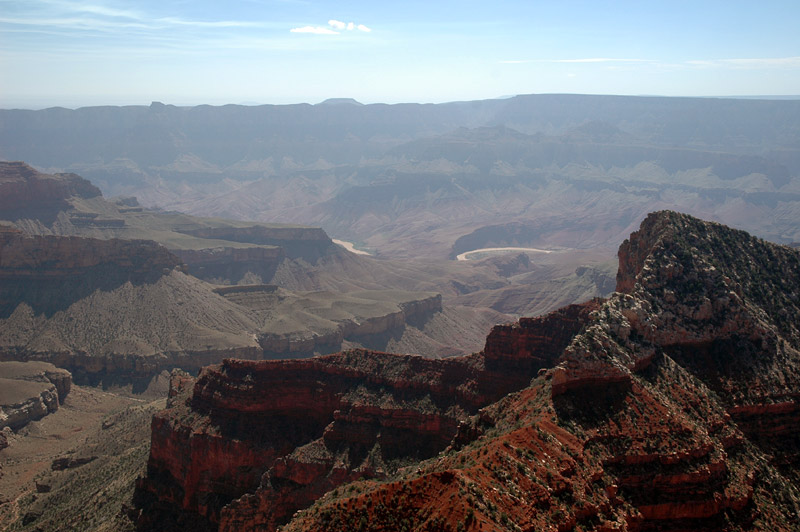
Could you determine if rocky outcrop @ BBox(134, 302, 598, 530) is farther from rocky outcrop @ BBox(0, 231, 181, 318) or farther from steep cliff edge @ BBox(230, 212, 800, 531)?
rocky outcrop @ BBox(0, 231, 181, 318)

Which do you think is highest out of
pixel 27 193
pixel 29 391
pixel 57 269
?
pixel 27 193

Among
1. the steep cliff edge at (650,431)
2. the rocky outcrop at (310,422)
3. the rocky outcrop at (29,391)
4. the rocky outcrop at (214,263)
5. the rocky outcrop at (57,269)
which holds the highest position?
the steep cliff edge at (650,431)

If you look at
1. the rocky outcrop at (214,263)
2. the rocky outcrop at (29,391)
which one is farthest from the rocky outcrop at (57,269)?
the rocky outcrop at (214,263)

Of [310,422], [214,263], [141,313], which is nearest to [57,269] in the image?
[141,313]

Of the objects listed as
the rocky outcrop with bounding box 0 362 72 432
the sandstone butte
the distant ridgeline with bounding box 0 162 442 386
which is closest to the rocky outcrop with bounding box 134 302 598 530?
the sandstone butte

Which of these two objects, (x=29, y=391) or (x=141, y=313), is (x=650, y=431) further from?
(x=141, y=313)

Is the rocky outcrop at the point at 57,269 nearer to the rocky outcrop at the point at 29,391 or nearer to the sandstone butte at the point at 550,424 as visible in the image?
the rocky outcrop at the point at 29,391
